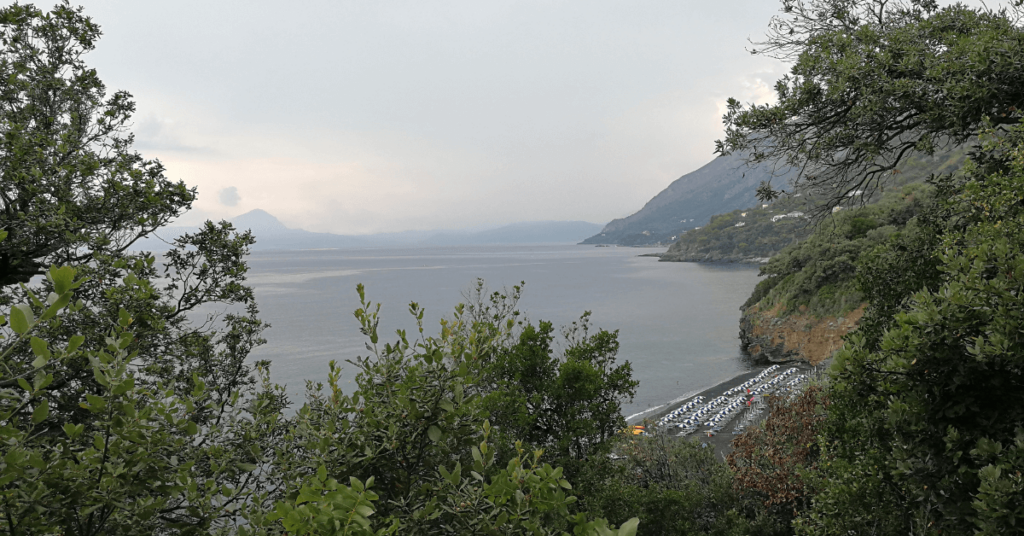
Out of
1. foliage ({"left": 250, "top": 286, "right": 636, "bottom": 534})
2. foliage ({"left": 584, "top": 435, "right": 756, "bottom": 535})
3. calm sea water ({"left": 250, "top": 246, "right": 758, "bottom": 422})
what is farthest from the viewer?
calm sea water ({"left": 250, "top": 246, "right": 758, "bottom": 422})

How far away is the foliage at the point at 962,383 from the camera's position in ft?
10.7

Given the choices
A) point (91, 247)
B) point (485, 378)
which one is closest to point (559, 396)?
point (485, 378)

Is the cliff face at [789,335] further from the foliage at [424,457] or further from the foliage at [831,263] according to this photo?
the foliage at [424,457]

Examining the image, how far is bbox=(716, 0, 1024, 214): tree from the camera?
5105 mm

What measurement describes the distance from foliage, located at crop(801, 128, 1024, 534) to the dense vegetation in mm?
18

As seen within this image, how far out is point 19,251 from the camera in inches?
264

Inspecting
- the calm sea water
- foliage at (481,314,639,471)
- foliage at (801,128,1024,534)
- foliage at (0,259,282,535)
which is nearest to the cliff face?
the calm sea water

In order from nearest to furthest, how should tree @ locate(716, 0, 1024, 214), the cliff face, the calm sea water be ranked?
tree @ locate(716, 0, 1024, 214) → the cliff face → the calm sea water

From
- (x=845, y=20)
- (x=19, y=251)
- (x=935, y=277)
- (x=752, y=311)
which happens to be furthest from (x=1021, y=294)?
(x=752, y=311)

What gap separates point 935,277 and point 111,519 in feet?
25.0

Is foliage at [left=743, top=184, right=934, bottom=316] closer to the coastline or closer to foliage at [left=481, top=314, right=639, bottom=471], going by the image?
the coastline

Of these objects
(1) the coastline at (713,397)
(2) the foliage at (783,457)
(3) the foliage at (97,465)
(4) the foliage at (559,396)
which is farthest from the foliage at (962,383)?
(1) the coastline at (713,397)

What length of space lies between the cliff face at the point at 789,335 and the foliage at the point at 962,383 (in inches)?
A: 1475

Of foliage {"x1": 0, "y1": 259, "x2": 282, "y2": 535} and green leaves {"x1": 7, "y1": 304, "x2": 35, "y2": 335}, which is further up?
green leaves {"x1": 7, "y1": 304, "x2": 35, "y2": 335}
